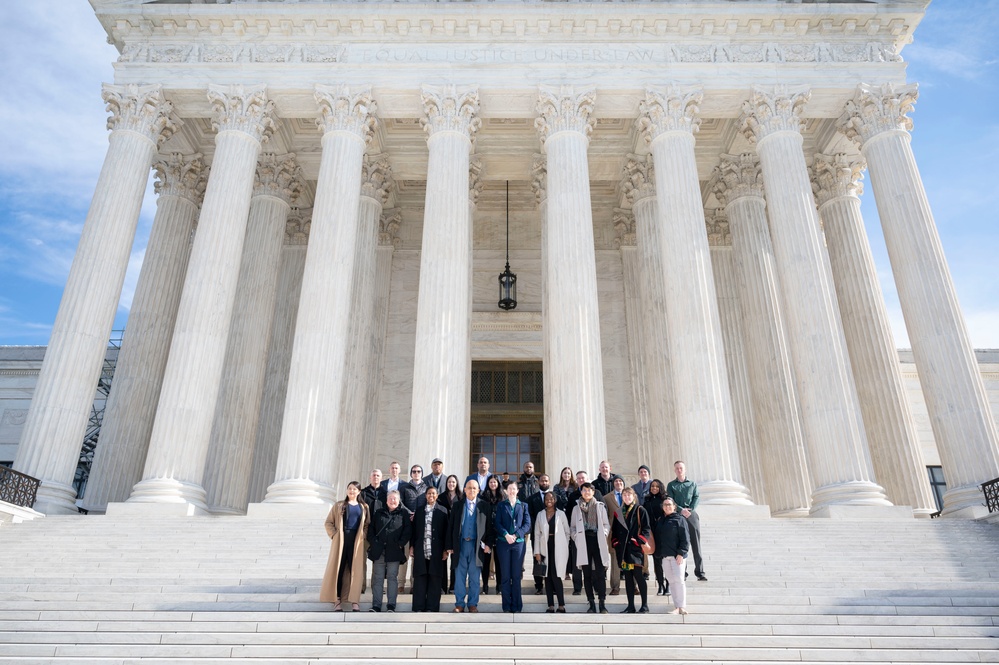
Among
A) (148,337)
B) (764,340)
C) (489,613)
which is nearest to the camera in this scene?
(489,613)

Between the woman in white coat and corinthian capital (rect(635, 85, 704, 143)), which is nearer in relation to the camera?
the woman in white coat

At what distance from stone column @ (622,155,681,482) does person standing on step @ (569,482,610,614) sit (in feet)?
45.0

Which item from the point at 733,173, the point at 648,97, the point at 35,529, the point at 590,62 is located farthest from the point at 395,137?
the point at 35,529

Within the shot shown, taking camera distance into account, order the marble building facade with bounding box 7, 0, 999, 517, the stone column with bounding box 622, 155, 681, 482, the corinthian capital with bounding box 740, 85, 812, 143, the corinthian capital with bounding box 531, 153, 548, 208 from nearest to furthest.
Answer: the marble building facade with bounding box 7, 0, 999, 517, the corinthian capital with bounding box 740, 85, 812, 143, the stone column with bounding box 622, 155, 681, 482, the corinthian capital with bounding box 531, 153, 548, 208

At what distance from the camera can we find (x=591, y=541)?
12797 millimetres

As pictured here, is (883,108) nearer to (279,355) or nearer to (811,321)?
(811,321)

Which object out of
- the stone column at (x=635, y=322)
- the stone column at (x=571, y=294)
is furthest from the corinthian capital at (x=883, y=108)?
the stone column at (x=571, y=294)

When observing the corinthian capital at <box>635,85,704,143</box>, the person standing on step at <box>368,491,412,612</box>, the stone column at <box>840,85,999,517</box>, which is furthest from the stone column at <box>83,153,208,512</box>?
the stone column at <box>840,85,999,517</box>

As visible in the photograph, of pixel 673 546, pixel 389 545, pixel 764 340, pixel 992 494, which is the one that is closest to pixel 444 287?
pixel 389 545

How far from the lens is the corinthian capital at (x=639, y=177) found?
1204 inches

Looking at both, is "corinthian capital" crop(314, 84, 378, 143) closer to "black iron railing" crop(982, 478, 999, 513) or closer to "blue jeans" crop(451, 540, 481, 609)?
"blue jeans" crop(451, 540, 481, 609)

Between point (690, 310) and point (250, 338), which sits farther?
point (250, 338)

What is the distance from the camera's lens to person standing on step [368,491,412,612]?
12.4 m

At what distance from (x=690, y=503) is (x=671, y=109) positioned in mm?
16190
